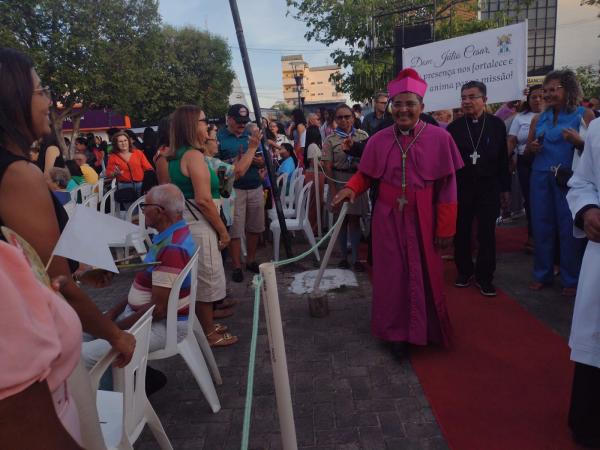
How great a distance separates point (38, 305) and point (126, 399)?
40.0 inches

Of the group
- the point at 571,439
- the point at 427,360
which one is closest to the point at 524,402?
the point at 571,439

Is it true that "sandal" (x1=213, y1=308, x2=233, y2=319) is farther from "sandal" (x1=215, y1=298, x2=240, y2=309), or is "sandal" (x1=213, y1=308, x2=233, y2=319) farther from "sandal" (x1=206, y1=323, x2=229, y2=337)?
"sandal" (x1=206, y1=323, x2=229, y2=337)

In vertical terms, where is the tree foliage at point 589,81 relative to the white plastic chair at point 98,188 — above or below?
above

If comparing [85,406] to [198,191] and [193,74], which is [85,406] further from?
[193,74]

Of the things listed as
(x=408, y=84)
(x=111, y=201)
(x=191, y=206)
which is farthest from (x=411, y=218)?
(x=111, y=201)

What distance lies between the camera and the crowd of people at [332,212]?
107cm

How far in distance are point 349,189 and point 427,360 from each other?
1.38 m

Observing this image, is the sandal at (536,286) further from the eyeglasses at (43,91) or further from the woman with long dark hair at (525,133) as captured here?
the eyeglasses at (43,91)

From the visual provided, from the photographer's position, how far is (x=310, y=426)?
2592 millimetres

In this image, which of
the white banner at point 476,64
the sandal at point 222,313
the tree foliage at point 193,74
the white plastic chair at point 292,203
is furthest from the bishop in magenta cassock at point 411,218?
the tree foliage at point 193,74

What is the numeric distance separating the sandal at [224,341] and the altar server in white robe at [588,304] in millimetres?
2365

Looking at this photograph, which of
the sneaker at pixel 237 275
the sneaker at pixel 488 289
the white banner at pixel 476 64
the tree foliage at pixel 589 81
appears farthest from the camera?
the tree foliage at pixel 589 81

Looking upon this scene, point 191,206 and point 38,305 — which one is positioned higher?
point 38,305

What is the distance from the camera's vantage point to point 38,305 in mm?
971
